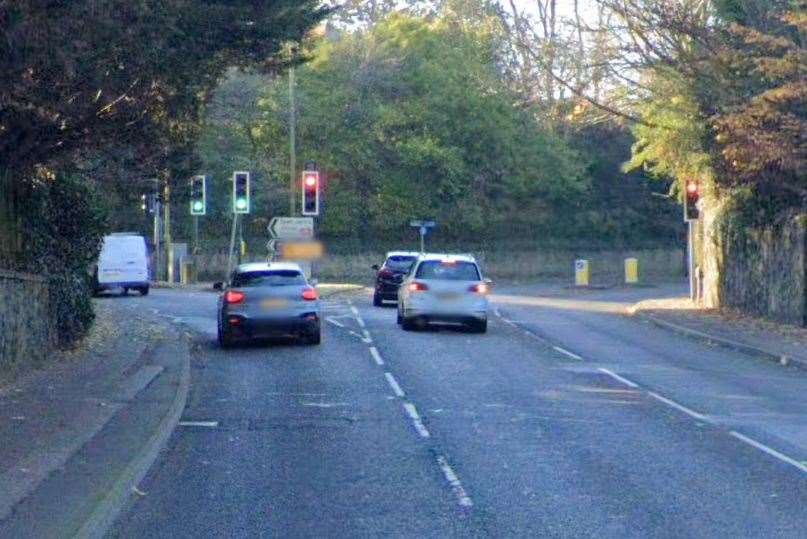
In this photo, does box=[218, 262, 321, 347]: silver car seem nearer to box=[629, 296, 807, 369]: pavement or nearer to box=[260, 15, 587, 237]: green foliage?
box=[629, 296, 807, 369]: pavement

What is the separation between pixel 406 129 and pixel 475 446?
Result: 1726 inches

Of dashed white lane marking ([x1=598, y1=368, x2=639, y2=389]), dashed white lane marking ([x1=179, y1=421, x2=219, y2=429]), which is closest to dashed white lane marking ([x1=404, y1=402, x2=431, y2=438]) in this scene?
dashed white lane marking ([x1=179, y1=421, x2=219, y2=429])

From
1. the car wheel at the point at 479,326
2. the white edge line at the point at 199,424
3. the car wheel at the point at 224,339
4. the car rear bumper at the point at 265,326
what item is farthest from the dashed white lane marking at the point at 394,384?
the car wheel at the point at 479,326

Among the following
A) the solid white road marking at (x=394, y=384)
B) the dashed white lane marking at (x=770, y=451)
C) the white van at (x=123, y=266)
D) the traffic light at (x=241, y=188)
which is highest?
the traffic light at (x=241, y=188)

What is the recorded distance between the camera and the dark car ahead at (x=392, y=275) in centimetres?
3538

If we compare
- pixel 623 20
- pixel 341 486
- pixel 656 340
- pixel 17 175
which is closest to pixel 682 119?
pixel 623 20

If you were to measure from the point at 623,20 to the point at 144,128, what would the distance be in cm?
1276

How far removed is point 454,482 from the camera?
10969 mm

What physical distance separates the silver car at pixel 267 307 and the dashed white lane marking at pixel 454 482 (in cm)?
1135

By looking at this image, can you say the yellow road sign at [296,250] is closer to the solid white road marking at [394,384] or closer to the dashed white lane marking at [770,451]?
the solid white road marking at [394,384]

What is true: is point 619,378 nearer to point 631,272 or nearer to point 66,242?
point 66,242

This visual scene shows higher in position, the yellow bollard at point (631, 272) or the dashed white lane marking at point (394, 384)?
the yellow bollard at point (631, 272)

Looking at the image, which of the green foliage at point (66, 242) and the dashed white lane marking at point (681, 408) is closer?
the dashed white lane marking at point (681, 408)

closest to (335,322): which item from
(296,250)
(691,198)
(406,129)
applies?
(691,198)
